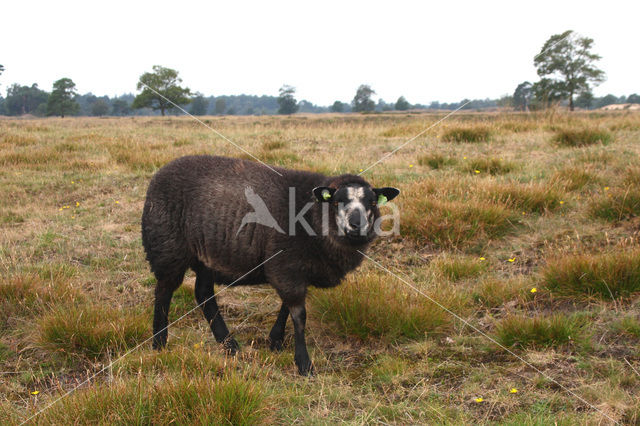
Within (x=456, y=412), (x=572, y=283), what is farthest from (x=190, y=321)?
(x=572, y=283)

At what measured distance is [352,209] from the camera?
4082 mm

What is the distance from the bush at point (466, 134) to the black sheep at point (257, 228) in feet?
25.4

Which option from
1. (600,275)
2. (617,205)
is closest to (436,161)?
(617,205)

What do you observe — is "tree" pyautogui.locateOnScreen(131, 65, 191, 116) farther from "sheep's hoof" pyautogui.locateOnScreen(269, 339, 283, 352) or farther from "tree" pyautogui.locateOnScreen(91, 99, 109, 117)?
"sheep's hoof" pyautogui.locateOnScreen(269, 339, 283, 352)

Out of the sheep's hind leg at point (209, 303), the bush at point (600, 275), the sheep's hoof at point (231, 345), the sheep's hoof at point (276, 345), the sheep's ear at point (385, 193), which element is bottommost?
the sheep's hoof at point (276, 345)

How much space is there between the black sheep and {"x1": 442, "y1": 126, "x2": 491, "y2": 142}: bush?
305 inches

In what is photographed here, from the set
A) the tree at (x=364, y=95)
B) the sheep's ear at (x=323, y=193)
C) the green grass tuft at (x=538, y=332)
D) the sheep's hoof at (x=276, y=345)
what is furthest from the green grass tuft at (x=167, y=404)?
the tree at (x=364, y=95)

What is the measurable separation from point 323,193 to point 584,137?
8.49 metres

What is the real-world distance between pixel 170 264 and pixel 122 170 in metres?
6.79

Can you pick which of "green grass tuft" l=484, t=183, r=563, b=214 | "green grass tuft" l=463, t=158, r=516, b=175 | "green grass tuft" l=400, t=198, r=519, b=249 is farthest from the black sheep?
"green grass tuft" l=463, t=158, r=516, b=175

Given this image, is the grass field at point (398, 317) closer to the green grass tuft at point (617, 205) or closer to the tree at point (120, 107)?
the green grass tuft at point (617, 205)

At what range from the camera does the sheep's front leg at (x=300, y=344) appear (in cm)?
414

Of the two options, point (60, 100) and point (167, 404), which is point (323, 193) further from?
point (60, 100)

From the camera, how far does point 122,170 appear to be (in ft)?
34.4
